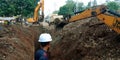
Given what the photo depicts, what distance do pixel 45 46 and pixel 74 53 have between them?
9.55 metres

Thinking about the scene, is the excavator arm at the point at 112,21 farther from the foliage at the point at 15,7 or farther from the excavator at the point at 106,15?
the foliage at the point at 15,7

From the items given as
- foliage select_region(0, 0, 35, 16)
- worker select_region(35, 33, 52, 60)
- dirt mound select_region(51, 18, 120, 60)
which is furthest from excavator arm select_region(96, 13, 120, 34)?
foliage select_region(0, 0, 35, 16)

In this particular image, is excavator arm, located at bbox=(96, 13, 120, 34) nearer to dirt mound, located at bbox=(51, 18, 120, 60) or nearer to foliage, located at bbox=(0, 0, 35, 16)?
dirt mound, located at bbox=(51, 18, 120, 60)

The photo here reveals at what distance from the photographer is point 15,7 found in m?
54.7

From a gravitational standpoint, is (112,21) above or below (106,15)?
below

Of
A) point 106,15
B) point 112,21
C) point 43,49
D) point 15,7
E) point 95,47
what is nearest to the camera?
point 43,49

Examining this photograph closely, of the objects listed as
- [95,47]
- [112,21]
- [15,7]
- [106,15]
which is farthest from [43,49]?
[15,7]

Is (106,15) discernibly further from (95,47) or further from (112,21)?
(95,47)

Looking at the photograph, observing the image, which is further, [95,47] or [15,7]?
[15,7]

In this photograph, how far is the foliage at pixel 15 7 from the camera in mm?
53188

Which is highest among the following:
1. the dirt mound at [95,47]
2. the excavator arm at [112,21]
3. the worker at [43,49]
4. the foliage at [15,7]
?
the worker at [43,49]

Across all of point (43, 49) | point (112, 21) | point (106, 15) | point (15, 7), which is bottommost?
point (15, 7)

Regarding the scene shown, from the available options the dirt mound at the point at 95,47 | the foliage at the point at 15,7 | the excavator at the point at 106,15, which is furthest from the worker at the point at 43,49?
the foliage at the point at 15,7

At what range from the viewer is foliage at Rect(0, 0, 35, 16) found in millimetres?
53188
